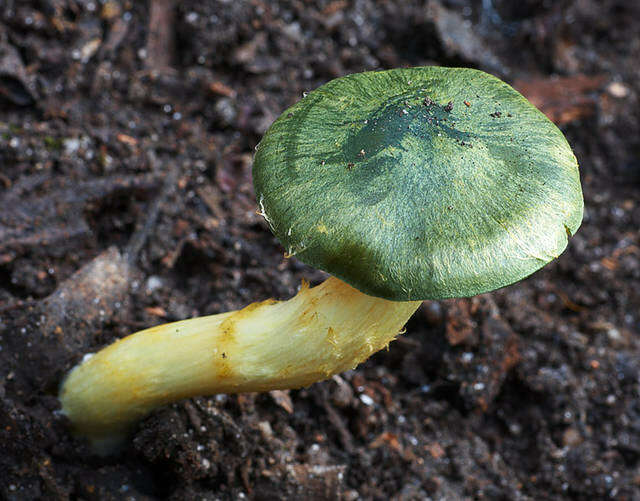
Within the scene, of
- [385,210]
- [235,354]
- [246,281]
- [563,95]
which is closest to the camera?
[385,210]

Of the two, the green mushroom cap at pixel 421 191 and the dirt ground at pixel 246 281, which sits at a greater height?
the green mushroom cap at pixel 421 191

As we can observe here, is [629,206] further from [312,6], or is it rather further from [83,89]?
[83,89]

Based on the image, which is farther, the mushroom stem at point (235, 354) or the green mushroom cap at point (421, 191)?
the mushroom stem at point (235, 354)

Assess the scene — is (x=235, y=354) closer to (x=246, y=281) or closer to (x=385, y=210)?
(x=385, y=210)

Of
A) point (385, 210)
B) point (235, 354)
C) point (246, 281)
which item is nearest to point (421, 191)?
point (385, 210)

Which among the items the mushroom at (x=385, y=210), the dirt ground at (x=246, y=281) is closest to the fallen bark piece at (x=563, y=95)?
the dirt ground at (x=246, y=281)

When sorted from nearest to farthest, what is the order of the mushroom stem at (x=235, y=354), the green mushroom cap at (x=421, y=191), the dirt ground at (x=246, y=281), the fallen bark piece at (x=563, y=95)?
the green mushroom cap at (x=421, y=191) → the mushroom stem at (x=235, y=354) → the dirt ground at (x=246, y=281) → the fallen bark piece at (x=563, y=95)

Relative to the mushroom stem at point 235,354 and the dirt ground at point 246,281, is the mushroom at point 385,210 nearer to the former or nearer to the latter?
the mushroom stem at point 235,354
